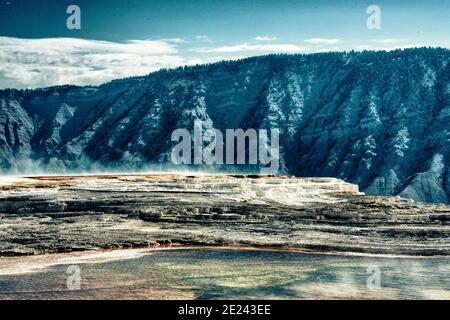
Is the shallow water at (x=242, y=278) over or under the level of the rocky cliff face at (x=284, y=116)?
under

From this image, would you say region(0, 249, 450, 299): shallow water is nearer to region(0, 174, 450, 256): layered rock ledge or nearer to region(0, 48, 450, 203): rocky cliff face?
region(0, 174, 450, 256): layered rock ledge

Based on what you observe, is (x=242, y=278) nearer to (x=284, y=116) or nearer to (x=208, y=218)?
(x=208, y=218)

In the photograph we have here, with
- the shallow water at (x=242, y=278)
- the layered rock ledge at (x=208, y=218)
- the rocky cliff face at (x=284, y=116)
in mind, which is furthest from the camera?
the rocky cliff face at (x=284, y=116)

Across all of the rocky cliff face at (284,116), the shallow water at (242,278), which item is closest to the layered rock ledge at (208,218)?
the shallow water at (242,278)

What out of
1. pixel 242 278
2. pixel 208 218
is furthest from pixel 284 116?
pixel 242 278

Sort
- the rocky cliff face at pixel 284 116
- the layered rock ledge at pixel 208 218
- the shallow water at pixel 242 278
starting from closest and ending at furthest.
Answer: the shallow water at pixel 242 278
the layered rock ledge at pixel 208 218
the rocky cliff face at pixel 284 116

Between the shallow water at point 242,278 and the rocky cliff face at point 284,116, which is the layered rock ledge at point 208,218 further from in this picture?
the rocky cliff face at point 284,116
